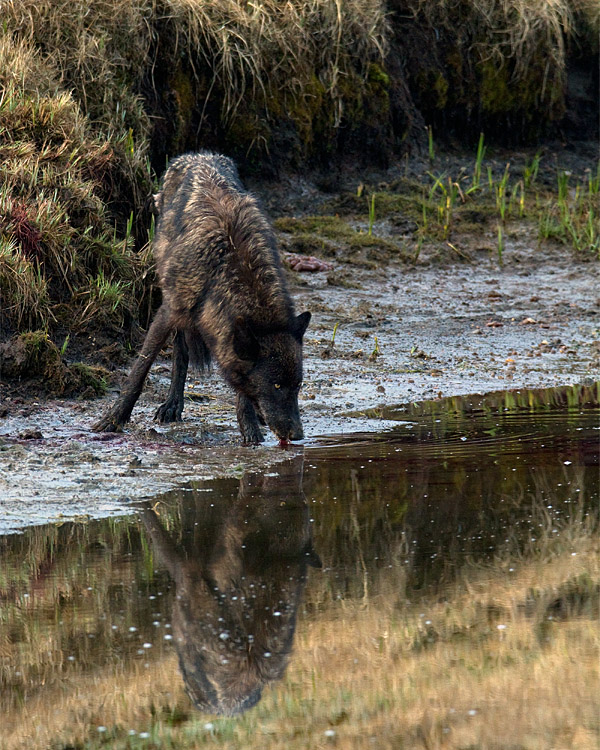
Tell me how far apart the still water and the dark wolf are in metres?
1.02

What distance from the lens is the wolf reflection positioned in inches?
139

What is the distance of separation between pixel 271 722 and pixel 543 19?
460 inches

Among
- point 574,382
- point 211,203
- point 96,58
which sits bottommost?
point 574,382

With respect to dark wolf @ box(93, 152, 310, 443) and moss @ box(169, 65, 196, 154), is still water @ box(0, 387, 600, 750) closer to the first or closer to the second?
dark wolf @ box(93, 152, 310, 443)

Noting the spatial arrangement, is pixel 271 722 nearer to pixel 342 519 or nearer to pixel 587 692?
pixel 587 692

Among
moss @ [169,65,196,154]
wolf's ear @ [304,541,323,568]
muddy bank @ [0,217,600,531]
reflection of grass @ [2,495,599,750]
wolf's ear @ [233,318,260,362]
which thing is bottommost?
muddy bank @ [0,217,600,531]

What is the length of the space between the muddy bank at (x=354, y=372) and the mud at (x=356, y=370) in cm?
1

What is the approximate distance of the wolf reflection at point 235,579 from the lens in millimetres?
3525

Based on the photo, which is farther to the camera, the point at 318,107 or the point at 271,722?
the point at 318,107

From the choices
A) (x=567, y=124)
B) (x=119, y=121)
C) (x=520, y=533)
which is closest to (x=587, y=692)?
(x=520, y=533)

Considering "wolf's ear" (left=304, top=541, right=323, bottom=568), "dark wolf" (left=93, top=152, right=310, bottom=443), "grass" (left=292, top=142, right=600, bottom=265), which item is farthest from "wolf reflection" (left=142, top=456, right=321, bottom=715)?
"grass" (left=292, top=142, right=600, bottom=265)

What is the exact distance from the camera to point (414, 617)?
389cm

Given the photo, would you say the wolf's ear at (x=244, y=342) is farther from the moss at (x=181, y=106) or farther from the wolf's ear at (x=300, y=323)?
the moss at (x=181, y=106)

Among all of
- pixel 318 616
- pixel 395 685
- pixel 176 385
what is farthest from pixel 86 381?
pixel 395 685
